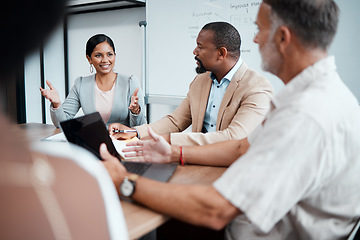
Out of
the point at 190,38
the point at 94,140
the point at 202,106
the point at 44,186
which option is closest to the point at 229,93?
the point at 202,106

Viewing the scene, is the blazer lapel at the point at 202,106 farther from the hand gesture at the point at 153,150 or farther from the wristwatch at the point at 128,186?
the wristwatch at the point at 128,186

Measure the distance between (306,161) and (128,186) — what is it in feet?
1.50

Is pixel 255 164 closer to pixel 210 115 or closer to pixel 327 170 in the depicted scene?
pixel 327 170

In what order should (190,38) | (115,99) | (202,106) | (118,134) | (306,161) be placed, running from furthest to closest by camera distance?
(190,38) < (115,99) < (202,106) < (118,134) < (306,161)

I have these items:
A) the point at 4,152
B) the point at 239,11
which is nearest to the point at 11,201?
the point at 4,152

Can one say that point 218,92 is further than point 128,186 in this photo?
Yes

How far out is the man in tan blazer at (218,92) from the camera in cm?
167

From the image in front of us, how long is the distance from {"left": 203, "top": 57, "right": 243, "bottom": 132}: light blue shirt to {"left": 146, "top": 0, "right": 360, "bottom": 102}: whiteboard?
658 millimetres

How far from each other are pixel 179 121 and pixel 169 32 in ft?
4.22

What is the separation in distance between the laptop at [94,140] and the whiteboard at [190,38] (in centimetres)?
162

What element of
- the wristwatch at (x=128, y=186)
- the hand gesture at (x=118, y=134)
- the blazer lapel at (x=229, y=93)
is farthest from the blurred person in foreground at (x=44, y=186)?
the blazer lapel at (x=229, y=93)

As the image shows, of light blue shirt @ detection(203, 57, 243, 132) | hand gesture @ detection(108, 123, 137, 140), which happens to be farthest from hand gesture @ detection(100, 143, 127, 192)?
light blue shirt @ detection(203, 57, 243, 132)

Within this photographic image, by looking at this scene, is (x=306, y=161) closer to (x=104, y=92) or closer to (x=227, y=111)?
(x=227, y=111)

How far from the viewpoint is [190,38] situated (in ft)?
9.29
